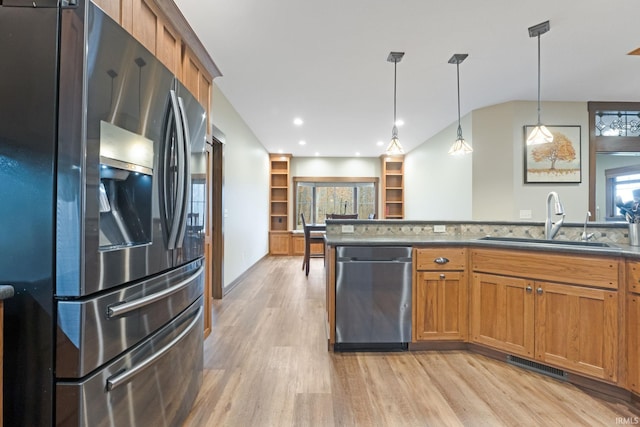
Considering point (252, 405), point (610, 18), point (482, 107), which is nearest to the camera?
point (252, 405)

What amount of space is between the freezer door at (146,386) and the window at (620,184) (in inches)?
249

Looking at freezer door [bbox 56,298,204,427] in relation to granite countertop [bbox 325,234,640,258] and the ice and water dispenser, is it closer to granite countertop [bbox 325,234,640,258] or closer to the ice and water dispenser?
the ice and water dispenser

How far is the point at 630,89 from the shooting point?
Result: 3.38m

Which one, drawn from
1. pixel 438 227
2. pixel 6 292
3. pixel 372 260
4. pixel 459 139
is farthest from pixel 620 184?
pixel 6 292

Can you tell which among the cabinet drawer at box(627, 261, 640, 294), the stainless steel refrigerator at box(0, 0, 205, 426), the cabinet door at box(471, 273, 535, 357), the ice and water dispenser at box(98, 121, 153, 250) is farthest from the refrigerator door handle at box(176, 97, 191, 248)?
the cabinet drawer at box(627, 261, 640, 294)

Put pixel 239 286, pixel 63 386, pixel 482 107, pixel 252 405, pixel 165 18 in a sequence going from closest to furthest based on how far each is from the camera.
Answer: pixel 63 386, pixel 252 405, pixel 165 18, pixel 482 107, pixel 239 286

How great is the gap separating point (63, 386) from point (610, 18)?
383 centimetres

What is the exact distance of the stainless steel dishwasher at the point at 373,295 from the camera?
7.66 ft

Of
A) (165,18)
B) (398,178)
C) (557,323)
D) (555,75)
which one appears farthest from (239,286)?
(398,178)

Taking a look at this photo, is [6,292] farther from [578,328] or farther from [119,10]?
[578,328]

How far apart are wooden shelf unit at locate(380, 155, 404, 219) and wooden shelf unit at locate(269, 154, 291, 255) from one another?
103 inches

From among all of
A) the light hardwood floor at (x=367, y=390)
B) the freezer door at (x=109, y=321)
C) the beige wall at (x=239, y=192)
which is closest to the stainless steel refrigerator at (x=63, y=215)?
the freezer door at (x=109, y=321)

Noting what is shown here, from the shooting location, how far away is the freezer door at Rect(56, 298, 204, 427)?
0.89 metres

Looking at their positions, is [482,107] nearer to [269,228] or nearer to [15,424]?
[15,424]
